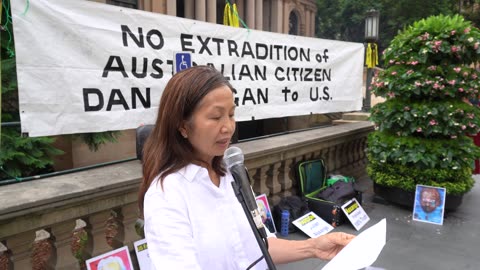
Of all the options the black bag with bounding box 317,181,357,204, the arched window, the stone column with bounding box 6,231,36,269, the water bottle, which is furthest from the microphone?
the arched window

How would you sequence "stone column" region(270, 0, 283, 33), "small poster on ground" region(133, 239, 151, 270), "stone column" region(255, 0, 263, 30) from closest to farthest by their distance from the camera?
"small poster on ground" region(133, 239, 151, 270) → "stone column" region(255, 0, 263, 30) → "stone column" region(270, 0, 283, 33)

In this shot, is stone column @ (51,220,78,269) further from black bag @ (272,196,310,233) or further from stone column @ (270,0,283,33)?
stone column @ (270,0,283,33)

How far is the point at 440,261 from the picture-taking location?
11.3ft

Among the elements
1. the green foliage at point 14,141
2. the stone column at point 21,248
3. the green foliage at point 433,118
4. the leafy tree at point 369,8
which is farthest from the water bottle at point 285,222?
the leafy tree at point 369,8

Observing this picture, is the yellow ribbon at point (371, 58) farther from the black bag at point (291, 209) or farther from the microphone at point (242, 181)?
the microphone at point (242, 181)

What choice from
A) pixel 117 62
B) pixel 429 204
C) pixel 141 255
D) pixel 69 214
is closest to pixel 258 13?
pixel 429 204

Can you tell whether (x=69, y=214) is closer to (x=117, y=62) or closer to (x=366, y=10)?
(x=117, y=62)

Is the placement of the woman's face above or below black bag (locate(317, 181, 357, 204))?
→ above

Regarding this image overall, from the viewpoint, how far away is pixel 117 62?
→ 303cm

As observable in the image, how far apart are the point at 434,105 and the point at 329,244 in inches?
146

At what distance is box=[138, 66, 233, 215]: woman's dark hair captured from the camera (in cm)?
122

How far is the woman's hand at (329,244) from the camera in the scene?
1602mm

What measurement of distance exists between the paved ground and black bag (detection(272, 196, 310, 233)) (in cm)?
17

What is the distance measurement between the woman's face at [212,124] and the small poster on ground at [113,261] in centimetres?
155
